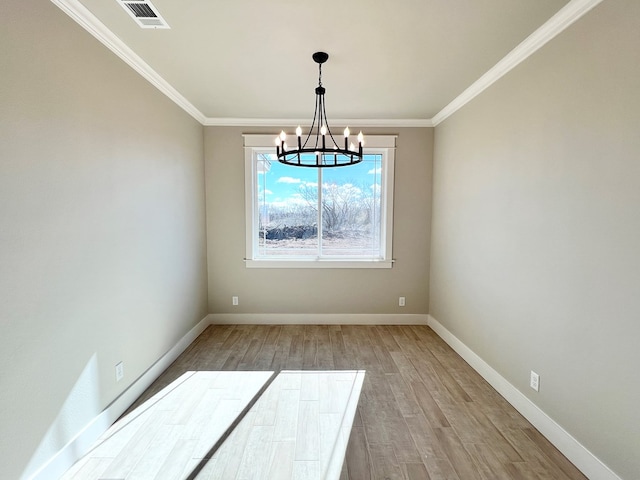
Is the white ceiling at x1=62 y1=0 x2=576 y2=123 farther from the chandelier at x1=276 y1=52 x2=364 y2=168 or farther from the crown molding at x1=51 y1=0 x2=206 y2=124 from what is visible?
the chandelier at x1=276 y1=52 x2=364 y2=168

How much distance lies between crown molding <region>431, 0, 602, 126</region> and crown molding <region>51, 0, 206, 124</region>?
2902 mm

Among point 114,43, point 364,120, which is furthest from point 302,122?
point 114,43

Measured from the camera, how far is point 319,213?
14.1 feet

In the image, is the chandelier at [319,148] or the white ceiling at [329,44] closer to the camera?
the white ceiling at [329,44]

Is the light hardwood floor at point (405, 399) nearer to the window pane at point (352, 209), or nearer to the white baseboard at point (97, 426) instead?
the white baseboard at point (97, 426)

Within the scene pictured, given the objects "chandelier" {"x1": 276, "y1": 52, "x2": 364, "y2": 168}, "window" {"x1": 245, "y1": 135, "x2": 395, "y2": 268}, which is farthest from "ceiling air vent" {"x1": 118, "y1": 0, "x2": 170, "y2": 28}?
"window" {"x1": 245, "y1": 135, "x2": 395, "y2": 268}

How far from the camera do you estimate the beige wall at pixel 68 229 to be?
1.51 meters

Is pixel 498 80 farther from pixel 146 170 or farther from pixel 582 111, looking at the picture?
pixel 146 170

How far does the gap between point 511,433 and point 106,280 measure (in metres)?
3.01

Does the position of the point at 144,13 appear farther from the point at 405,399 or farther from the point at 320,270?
the point at 405,399

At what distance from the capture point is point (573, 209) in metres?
1.90

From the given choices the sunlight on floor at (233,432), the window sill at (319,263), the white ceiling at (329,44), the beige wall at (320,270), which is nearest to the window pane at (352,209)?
the window sill at (319,263)

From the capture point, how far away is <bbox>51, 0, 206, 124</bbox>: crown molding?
1.83 m

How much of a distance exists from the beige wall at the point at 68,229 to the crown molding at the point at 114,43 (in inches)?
2.1
